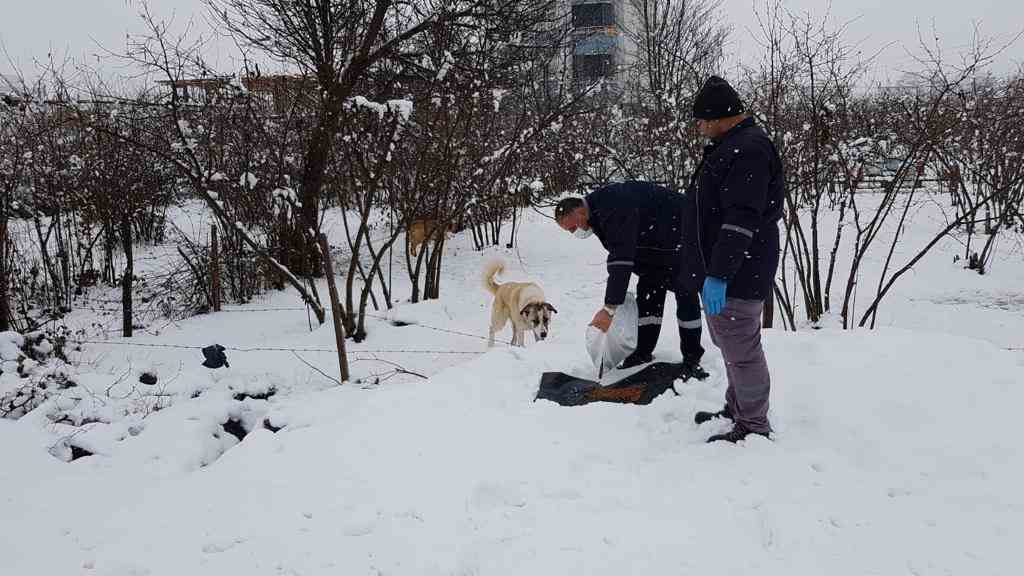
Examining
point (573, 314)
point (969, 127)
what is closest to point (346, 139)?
point (573, 314)

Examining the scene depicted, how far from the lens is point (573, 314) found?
925 centimetres

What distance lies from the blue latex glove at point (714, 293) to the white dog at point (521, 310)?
13.2 feet

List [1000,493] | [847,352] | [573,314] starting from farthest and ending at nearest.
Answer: [573,314]
[847,352]
[1000,493]

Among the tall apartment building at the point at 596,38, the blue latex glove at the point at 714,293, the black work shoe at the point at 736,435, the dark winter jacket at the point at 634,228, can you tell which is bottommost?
the black work shoe at the point at 736,435

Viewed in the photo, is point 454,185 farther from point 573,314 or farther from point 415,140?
point 573,314

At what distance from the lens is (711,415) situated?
3.34m

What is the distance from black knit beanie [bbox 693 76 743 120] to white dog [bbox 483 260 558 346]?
4072 mm

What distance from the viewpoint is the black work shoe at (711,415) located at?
3301 mm

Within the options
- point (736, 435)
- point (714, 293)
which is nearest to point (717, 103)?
point (714, 293)

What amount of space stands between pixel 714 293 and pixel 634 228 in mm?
1157

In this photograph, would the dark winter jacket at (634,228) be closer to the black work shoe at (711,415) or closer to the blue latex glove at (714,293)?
the black work shoe at (711,415)

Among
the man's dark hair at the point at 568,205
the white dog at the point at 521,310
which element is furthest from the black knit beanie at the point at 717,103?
the white dog at the point at 521,310

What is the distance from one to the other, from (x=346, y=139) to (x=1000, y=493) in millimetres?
6873

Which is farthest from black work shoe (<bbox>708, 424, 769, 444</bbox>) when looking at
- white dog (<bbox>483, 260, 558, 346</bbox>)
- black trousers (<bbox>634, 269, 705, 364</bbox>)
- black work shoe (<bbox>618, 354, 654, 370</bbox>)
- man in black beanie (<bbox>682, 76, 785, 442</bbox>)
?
white dog (<bbox>483, 260, 558, 346</bbox>)
